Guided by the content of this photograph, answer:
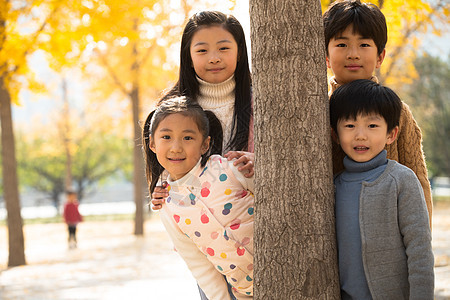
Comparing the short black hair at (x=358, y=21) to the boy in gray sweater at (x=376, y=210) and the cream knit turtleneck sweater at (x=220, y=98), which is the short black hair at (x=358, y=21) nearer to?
the boy in gray sweater at (x=376, y=210)

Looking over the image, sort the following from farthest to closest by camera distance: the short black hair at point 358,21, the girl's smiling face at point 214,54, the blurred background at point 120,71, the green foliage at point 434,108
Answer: the green foliage at point 434,108
the blurred background at point 120,71
the girl's smiling face at point 214,54
the short black hair at point 358,21

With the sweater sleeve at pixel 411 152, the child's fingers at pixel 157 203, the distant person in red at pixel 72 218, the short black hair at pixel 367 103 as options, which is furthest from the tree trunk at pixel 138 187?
the short black hair at pixel 367 103

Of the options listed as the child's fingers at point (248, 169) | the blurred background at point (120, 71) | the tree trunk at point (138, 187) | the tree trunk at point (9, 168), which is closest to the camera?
the child's fingers at point (248, 169)

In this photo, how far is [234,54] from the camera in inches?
110

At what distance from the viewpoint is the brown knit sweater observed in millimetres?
2453

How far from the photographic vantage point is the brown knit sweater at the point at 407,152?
245cm

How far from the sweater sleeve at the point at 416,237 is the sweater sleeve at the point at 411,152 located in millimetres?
388

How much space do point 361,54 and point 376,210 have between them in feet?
2.72

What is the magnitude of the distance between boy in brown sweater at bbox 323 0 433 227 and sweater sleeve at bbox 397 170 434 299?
41cm

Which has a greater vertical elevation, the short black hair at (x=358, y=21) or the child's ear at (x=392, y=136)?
the short black hair at (x=358, y=21)

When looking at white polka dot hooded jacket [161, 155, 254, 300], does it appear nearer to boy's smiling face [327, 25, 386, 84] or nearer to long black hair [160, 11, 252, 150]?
long black hair [160, 11, 252, 150]

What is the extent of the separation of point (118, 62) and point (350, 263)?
1313 centimetres

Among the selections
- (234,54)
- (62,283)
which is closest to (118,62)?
(62,283)

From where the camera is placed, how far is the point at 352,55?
252 centimetres
